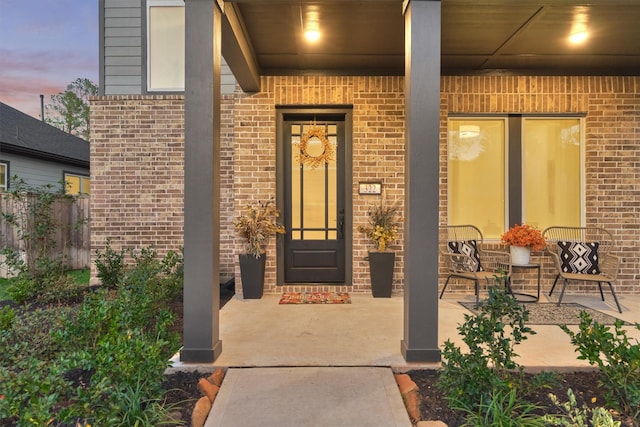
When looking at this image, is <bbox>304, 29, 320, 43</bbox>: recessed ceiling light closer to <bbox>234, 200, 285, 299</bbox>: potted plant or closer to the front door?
the front door

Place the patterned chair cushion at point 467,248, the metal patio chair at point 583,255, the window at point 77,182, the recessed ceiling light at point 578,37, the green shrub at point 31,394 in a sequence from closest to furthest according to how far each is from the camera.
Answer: the green shrub at point 31,394
the recessed ceiling light at point 578,37
the metal patio chair at point 583,255
the patterned chair cushion at point 467,248
the window at point 77,182

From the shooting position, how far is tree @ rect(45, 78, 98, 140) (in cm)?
1677

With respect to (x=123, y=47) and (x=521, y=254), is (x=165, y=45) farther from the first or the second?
(x=521, y=254)

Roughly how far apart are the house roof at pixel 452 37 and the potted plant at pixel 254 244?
1.63 meters

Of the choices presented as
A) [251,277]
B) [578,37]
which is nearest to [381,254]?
[251,277]

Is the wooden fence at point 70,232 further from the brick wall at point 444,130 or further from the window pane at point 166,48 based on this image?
the brick wall at point 444,130

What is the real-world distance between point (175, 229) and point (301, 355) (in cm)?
348

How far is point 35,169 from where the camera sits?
9.53 m

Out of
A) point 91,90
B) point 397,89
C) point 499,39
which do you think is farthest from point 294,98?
point 91,90

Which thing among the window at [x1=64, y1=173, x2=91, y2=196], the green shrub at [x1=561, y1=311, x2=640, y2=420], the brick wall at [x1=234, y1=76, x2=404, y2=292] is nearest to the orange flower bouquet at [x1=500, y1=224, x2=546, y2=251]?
the brick wall at [x1=234, y1=76, x2=404, y2=292]

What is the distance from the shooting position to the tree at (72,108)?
1677cm

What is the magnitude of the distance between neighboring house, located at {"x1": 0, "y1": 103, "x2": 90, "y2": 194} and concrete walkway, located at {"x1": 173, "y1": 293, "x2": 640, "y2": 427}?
6.78m

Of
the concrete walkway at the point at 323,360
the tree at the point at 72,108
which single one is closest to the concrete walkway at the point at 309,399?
the concrete walkway at the point at 323,360

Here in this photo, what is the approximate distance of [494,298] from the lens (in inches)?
82.8
